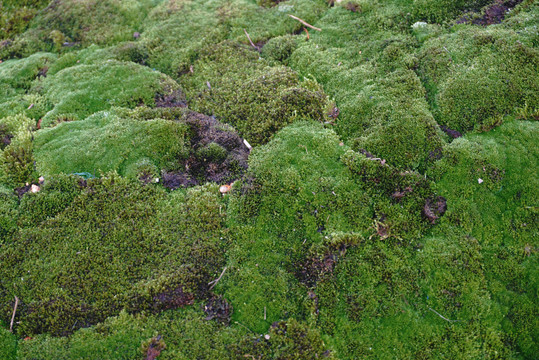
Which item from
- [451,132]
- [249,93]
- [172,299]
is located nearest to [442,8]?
[451,132]

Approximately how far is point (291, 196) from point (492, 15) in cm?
558

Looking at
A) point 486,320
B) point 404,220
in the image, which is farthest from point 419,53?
point 486,320

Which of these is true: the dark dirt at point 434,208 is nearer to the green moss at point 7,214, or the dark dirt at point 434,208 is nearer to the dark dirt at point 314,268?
the dark dirt at point 314,268

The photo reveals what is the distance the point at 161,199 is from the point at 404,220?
374 cm

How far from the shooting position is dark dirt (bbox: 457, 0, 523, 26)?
7.03m

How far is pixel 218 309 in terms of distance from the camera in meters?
4.73

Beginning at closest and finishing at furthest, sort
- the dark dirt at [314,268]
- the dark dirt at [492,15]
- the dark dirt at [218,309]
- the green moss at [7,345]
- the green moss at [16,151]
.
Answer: the green moss at [7,345] < the dark dirt at [218,309] < the dark dirt at [314,268] < the green moss at [16,151] < the dark dirt at [492,15]

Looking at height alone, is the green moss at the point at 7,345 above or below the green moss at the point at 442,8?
below

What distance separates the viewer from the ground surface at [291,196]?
4.57 meters

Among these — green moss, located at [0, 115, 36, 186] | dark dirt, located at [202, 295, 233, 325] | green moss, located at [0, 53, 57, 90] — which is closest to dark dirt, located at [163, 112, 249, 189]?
dark dirt, located at [202, 295, 233, 325]

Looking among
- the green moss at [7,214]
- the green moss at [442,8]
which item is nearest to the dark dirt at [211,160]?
the green moss at [7,214]

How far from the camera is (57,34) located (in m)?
9.11

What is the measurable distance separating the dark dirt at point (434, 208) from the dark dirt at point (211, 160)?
2888 millimetres

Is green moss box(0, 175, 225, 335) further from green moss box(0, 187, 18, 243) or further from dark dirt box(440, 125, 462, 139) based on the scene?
dark dirt box(440, 125, 462, 139)
